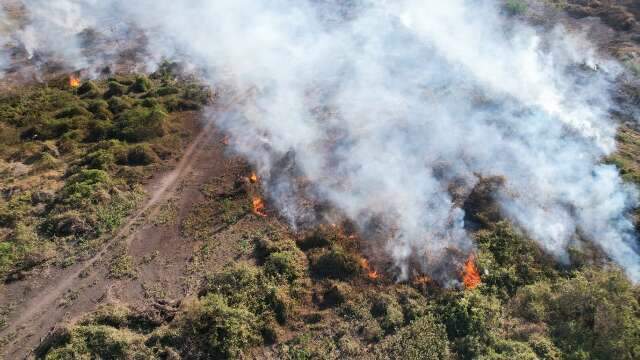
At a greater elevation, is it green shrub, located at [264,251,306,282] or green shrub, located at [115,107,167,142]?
green shrub, located at [115,107,167,142]

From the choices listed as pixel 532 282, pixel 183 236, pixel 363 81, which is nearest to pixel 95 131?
pixel 183 236

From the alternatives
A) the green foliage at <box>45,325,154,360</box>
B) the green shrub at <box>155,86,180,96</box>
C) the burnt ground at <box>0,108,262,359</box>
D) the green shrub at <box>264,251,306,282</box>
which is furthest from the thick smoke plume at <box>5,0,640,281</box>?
the green foliage at <box>45,325,154,360</box>

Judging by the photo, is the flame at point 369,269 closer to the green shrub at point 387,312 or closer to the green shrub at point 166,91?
the green shrub at point 387,312

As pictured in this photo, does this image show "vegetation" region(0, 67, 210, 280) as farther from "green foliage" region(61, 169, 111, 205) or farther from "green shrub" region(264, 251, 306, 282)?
"green shrub" region(264, 251, 306, 282)

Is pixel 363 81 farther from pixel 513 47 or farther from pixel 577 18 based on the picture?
pixel 577 18

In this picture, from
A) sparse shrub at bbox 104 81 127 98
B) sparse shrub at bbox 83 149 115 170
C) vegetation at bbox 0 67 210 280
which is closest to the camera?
vegetation at bbox 0 67 210 280

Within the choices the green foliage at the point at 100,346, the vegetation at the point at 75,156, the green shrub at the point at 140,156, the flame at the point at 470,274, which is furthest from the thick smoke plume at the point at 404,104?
the green foliage at the point at 100,346
